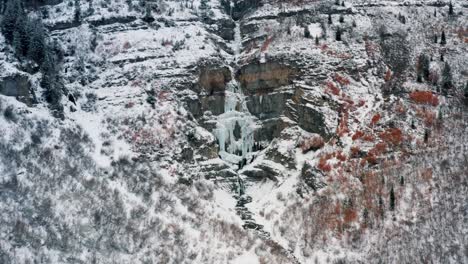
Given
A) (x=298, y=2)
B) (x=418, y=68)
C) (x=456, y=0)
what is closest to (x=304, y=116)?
(x=418, y=68)

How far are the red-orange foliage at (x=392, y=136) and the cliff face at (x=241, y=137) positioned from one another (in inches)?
11.4

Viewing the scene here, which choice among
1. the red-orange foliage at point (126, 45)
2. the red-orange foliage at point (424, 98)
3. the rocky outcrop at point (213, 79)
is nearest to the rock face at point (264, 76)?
the rocky outcrop at point (213, 79)

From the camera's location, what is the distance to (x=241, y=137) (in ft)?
305

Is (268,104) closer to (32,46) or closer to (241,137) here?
(241,137)

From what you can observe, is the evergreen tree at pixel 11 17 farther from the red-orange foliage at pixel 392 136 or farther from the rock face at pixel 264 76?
the red-orange foliage at pixel 392 136

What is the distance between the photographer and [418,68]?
94.6 metres

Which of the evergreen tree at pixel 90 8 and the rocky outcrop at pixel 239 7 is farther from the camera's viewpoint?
the rocky outcrop at pixel 239 7

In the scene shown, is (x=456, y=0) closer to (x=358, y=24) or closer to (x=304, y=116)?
(x=358, y=24)

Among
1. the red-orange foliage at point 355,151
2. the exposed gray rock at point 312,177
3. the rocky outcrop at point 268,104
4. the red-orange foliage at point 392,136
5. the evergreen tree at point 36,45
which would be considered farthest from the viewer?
the rocky outcrop at point 268,104

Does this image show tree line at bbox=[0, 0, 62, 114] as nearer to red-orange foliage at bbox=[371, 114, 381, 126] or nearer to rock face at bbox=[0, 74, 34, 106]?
rock face at bbox=[0, 74, 34, 106]

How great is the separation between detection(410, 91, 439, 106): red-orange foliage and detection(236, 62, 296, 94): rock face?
15.0 meters

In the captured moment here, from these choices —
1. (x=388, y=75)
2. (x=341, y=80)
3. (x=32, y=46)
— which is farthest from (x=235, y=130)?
(x=32, y=46)

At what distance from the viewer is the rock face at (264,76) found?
95312mm

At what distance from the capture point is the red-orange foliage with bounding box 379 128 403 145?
85.3 metres
